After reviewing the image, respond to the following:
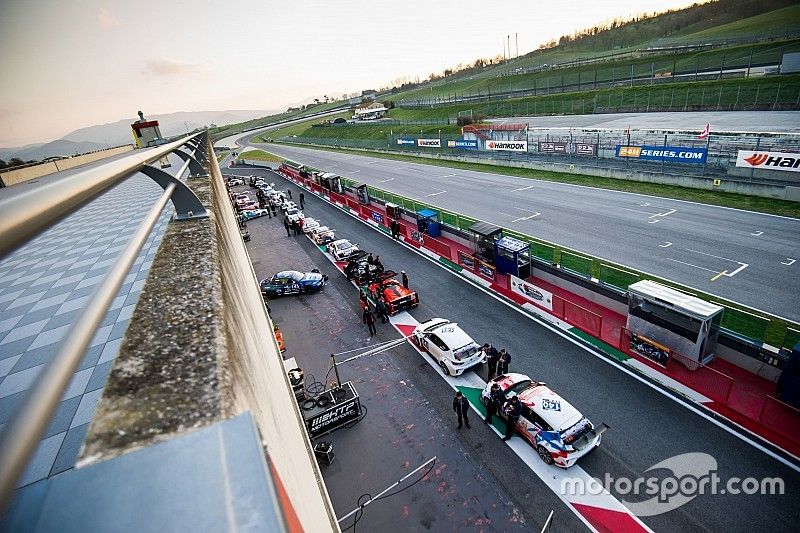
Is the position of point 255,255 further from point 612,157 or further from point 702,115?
point 702,115

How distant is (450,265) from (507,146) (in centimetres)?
2866

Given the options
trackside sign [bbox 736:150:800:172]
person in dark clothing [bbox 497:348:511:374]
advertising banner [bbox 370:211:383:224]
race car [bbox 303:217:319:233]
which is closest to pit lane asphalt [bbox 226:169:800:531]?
person in dark clothing [bbox 497:348:511:374]

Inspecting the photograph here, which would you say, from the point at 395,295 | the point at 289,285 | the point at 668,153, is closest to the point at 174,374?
the point at 395,295

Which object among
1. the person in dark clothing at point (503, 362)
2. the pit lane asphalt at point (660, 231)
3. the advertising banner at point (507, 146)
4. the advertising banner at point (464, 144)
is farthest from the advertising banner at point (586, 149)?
the person in dark clothing at point (503, 362)

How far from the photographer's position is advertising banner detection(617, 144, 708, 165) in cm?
2958

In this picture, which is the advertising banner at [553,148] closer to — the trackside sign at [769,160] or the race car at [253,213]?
the trackside sign at [769,160]

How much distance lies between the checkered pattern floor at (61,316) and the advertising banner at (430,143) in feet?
159

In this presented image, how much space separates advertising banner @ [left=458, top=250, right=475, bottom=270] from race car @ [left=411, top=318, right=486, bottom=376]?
6.71m

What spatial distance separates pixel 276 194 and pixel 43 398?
44997 mm

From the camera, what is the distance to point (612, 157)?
120 feet

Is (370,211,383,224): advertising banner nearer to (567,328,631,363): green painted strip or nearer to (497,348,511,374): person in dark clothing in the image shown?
(567,328,631,363): green painted strip

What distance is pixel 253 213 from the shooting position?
3875cm

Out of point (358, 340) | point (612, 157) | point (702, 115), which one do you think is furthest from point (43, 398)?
point (702, 115)

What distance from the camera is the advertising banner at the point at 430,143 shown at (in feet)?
187
